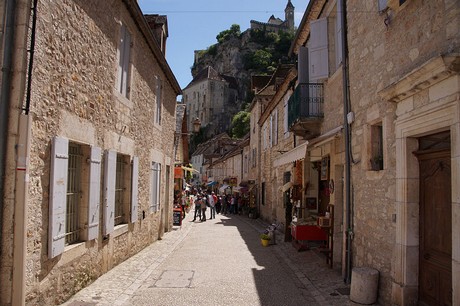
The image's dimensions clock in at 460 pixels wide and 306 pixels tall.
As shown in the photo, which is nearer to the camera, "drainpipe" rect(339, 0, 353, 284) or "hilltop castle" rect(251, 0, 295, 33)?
"drainpipe" rect(339, 0, 353, 284)

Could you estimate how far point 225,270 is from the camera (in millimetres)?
8508

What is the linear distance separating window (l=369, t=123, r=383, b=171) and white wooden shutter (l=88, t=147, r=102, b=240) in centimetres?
453

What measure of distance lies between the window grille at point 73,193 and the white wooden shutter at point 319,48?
18.3 ft

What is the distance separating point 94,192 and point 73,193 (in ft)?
1.33

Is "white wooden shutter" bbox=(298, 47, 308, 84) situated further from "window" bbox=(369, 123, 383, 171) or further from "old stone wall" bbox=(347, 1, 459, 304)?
"window" bbox=(369, 123, 383, 171)

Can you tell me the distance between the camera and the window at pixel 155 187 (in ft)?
39.7

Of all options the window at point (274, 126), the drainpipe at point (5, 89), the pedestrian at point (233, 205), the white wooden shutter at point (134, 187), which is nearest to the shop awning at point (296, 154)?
Result: the white wooden shutter at point (134, 187)

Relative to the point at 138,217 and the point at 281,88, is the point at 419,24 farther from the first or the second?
the point at 281,88

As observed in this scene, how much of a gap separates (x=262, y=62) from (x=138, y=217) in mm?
78071

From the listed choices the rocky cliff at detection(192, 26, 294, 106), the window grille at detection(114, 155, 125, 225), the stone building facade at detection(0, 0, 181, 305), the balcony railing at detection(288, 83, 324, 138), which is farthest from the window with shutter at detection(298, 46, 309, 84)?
the rocky cliff at detection(192, 26, 294, 106)

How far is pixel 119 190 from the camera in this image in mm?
9188

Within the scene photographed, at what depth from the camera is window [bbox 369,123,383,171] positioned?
663 cm

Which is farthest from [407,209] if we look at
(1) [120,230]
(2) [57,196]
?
(1) [120,230]

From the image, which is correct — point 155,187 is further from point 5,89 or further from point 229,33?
point 229,33
